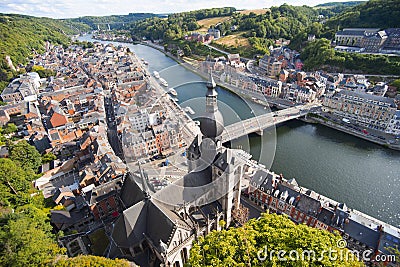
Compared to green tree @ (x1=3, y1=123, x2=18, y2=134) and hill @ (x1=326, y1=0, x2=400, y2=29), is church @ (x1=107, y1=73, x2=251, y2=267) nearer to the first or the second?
green tree @ (x1=3, y1=123, x2=18, y2=134)

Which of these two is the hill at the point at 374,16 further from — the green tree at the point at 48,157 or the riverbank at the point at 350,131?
the green tree at the point at 48,157

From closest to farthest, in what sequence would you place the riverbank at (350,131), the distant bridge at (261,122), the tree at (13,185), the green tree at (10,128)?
1. the tree at (13,185)
2. the riverbank at (350,131)
3. the distant bridge at (261,122)
4. the green tree at (10,128)

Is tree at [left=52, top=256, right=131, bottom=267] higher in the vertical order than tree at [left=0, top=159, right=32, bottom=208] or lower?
higher

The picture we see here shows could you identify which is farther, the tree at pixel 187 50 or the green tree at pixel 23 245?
Answer: the tree at pixel 187 50

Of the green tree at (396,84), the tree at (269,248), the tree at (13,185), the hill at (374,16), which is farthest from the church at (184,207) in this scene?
the hill at (374,16)

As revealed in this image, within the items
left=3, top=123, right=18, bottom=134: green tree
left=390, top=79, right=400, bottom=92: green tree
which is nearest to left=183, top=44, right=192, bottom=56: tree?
left=390, top=79, right=400, bottom=92: green tree
